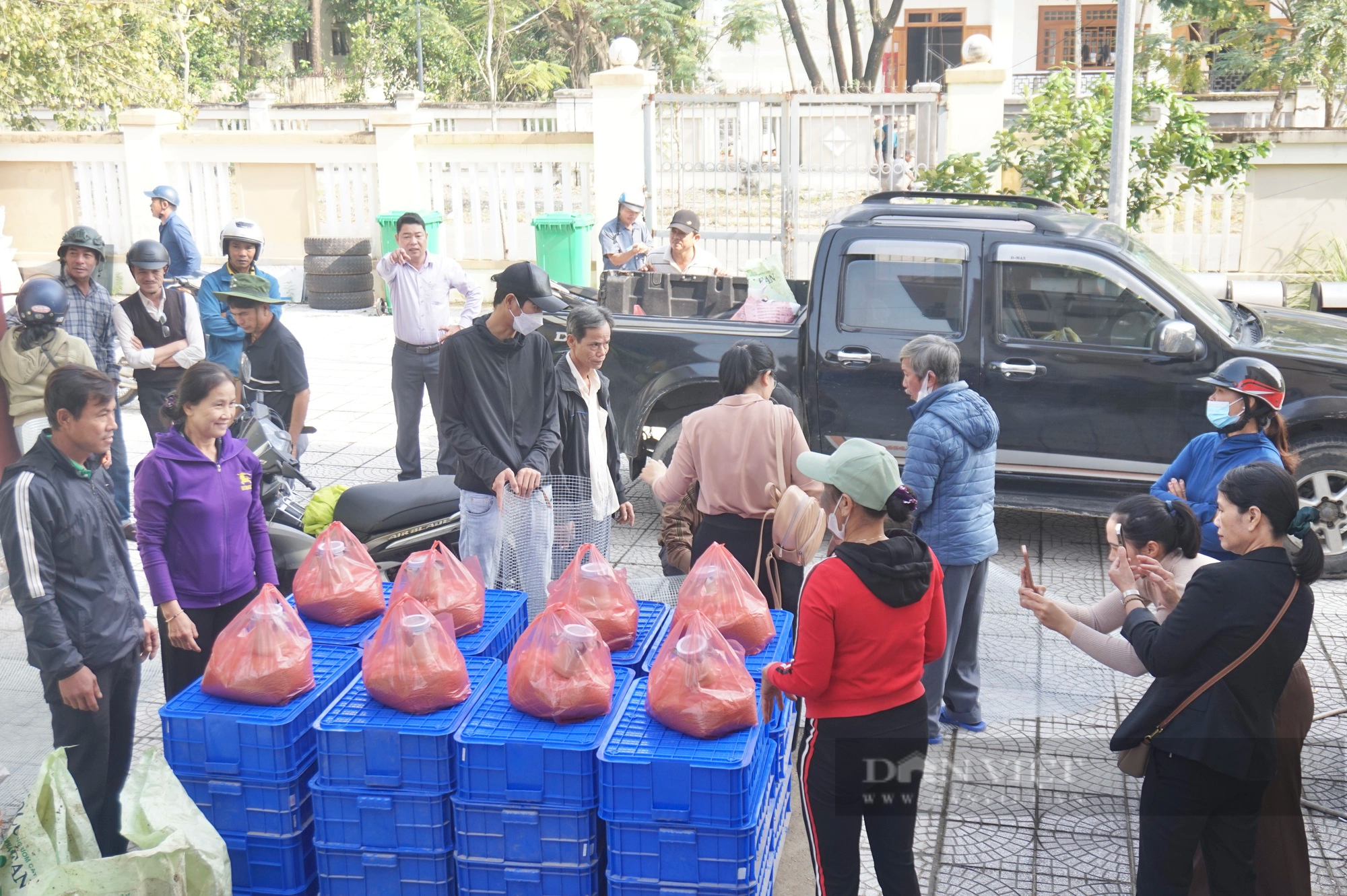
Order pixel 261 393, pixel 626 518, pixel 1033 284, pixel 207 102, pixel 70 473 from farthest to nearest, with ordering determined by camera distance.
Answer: pixel 207 102
pixel 1033 284
pixel 261 393
pixel 626 518
pixel 70 473

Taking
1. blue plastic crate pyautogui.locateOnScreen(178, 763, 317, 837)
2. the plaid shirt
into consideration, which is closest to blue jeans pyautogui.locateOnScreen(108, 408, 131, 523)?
the plaid shirt

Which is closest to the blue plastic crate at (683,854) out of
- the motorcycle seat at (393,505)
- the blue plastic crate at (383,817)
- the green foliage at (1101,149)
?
the blue plastic crate at (383,817)

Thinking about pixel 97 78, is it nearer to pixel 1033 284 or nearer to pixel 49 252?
pixel 49 252

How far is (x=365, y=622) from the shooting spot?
4238mm

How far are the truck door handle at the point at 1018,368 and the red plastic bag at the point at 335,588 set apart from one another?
4.22 m

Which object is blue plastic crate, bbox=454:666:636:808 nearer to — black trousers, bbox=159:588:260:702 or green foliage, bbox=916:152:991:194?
black trousers, bbox=159:588:260:702

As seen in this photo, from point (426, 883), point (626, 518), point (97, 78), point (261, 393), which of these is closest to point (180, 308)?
point (261, 393)

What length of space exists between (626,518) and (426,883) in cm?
257

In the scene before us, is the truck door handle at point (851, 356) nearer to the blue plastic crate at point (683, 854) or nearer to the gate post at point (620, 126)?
the blue plastic crate at point (683, 854)

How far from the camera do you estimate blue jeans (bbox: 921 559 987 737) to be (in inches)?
196

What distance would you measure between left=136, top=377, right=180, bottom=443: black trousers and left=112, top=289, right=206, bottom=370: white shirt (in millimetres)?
122

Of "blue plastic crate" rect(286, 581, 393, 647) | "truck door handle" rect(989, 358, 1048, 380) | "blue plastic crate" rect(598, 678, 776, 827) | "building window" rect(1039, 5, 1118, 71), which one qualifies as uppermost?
"building window" rect(1039, 5, 1118, 71)

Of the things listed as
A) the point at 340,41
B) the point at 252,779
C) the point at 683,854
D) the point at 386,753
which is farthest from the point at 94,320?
the point at 340,41

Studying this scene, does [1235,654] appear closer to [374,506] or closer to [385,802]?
[385,802]
